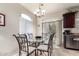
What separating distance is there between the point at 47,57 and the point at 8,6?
4.03 ft

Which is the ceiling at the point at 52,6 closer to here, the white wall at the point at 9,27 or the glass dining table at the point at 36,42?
the white wall at the point at 9,27

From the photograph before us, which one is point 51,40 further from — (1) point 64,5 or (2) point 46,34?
(1) point 64,5

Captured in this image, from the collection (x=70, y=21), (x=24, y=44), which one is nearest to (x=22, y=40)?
(x=24, y=44)

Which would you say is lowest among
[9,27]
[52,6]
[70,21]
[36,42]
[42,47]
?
[42,47]

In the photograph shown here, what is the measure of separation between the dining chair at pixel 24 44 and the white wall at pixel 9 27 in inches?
3.8

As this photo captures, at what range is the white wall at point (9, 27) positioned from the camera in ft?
5.92

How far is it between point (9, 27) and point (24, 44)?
1.68 ft

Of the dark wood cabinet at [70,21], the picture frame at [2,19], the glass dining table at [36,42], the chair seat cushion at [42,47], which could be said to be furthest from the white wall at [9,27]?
the dark wood cabinet at [70,21]

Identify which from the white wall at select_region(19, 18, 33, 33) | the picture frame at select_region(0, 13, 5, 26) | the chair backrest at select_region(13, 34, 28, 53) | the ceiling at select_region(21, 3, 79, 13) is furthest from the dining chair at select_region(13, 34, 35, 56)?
the ceiling at select_region(21, 3, 79, 13)

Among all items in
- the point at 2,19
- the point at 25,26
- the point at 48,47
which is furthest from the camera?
the point at 48,47

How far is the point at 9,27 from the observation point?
191 cm

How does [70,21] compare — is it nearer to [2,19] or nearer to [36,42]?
[36,42]

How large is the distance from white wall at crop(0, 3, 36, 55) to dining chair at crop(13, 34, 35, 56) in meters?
0.10

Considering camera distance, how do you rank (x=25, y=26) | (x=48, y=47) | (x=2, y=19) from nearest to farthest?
1. (x=2, y=19)
2. (x=25, y=26)
3. (x=48, y=47)
